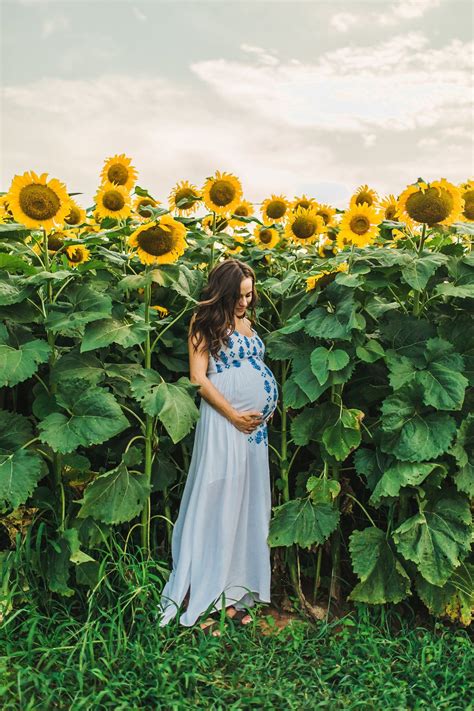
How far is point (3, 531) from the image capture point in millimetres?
3936

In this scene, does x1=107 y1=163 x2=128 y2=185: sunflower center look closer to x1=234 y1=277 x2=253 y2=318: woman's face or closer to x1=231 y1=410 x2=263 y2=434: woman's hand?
x1=234 y1=277 x2=253 y2=318: woman's face

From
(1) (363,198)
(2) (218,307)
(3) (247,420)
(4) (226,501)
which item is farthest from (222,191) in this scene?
(4) (226,501)

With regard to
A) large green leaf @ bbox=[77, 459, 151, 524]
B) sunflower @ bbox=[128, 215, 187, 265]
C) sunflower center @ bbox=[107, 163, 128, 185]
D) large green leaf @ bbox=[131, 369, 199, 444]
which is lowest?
large green leaf @ bbox=[77, 459, 151, 524]

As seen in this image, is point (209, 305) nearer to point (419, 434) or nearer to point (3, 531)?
point (419, 434)

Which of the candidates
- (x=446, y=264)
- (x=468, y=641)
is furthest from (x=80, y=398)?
(x=468, y=641)

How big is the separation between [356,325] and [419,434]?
1.97 feet

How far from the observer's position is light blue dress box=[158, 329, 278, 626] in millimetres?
3609

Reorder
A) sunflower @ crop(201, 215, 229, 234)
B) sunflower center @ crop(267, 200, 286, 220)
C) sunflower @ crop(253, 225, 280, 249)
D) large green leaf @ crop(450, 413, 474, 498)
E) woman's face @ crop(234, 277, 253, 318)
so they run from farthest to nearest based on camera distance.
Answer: sunflower center @ crop(267, 200, 286, 220), sunflower @ crop(253, 225, 280, 249), sunflower @ crop(201, 215, 229, 234), woman's face @ crop(234, 277, 253, 318), large green leaf @ crop(450, 413, 474, 498)

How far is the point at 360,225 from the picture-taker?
3627mm

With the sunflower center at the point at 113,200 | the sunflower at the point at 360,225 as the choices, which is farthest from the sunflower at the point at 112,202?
the sunflower at the point at 360,225

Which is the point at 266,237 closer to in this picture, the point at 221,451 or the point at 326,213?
the point at 326,213

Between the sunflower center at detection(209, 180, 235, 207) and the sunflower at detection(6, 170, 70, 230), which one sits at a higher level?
the sunflower center at detection(209, 180, 235, 207)

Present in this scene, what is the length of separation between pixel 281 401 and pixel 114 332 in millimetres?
1068

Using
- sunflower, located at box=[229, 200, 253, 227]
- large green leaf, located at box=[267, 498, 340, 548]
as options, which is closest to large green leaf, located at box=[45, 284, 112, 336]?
large green leaf, located at box=[267, 498, 340, 548]
